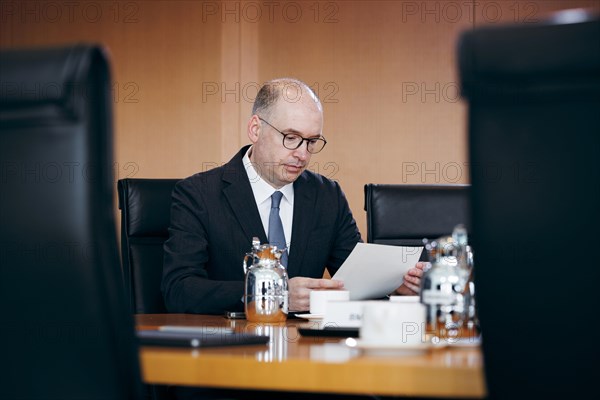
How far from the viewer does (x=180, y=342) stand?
141 centimetres

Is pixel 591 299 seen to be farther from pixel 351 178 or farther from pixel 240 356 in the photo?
pixel 351 178

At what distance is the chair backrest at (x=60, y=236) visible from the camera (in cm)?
108

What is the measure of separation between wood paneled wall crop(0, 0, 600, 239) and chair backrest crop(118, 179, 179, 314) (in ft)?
6.14

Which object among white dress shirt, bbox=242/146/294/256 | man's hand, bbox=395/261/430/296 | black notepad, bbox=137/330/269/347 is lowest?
black notepad, bbox=137/330/269/347

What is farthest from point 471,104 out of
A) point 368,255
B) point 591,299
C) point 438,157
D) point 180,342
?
point 438,157

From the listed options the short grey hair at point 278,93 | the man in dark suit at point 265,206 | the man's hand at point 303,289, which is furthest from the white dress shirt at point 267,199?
the man's hand at point 303,289

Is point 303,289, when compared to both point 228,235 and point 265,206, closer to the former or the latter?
point 228,235

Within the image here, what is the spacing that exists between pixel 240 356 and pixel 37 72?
0.54m

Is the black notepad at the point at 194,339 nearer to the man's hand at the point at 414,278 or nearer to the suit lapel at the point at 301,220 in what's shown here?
the man's hand at the point at 414,278

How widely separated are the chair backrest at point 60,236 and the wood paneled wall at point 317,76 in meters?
3.69

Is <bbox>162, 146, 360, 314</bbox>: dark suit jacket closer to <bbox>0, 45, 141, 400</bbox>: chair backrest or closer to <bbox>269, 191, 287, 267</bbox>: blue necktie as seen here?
<bbox>269, 191, 287, 267</bbox>: blue necktie

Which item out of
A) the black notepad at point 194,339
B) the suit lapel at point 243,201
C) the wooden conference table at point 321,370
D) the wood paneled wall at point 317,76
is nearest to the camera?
the wooden conference table at point 321,370

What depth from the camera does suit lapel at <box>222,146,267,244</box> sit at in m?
3.01

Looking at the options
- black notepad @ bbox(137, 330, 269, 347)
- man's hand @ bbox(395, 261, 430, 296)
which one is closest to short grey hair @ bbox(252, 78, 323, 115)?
man's hand @ bbox(395, 261, 430, 296)
